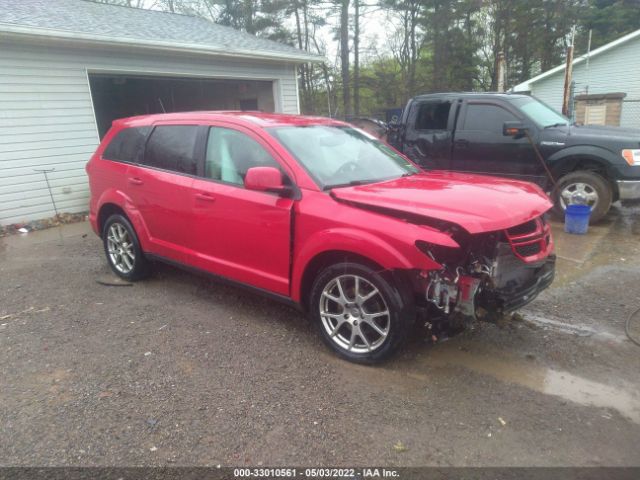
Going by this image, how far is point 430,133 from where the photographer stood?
755 centimetres

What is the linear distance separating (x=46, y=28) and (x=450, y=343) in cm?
838

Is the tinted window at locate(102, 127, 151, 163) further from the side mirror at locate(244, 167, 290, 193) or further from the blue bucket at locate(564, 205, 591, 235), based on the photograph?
the blue bucket at locate(564, 205, 591, 235)

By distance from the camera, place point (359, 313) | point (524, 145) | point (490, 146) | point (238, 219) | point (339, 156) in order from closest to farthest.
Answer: point (359, 313)
point (238, 219)
point (339, 156)
point (524, 145)
point (490, 146)

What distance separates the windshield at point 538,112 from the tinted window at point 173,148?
5.08 meters

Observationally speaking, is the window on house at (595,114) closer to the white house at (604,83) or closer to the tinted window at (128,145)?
the white house at (604,83)

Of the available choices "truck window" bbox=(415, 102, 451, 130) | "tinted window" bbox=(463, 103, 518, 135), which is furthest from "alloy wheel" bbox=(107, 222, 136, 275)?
"tinted window" bbox=(463, 103, 518, 135)

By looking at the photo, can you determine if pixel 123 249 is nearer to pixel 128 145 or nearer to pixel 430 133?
pixel 128 145

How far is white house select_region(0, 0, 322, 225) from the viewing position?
25.8ft

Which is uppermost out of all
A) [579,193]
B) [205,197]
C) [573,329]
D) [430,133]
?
[430,133]

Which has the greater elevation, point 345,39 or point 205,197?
point 345,39

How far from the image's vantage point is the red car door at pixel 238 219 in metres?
3.51

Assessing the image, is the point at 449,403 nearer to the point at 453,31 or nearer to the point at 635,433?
the point at 635,433

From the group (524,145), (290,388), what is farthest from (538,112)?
(290,388)

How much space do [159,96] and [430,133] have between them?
12.4m
